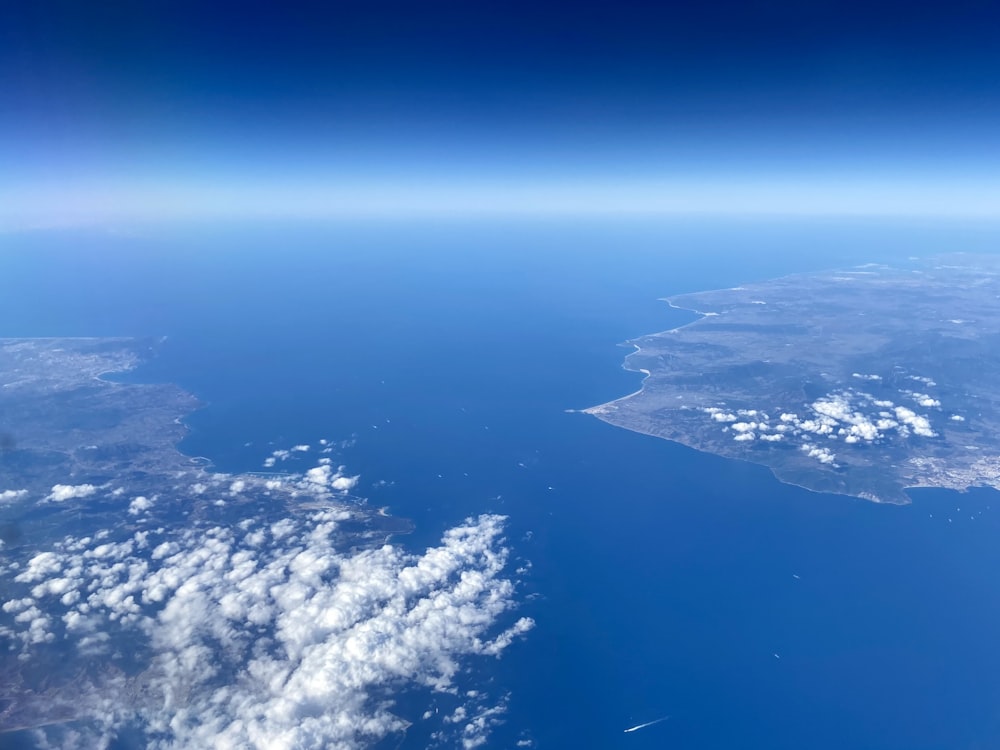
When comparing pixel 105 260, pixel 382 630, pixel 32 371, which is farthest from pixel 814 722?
pixel 105 260

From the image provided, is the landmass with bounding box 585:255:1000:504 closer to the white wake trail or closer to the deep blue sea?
the deep blue sea

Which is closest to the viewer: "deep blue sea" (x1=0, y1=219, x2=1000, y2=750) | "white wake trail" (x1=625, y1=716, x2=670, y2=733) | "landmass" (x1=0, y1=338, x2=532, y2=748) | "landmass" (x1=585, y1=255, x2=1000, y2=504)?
"landmass" (x1=0, y1=338, x2=532, y2=748)

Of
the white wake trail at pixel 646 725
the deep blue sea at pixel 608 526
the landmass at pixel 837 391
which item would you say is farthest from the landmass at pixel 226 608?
the landmass at pixel 837 391

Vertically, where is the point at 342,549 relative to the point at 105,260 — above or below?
below

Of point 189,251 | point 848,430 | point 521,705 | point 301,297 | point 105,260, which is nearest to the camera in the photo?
point 521,705

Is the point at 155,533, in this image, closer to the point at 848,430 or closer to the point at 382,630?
the point at 382,630

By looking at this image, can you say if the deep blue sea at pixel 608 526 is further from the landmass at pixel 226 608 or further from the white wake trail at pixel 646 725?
the landmass at pixel 226 608

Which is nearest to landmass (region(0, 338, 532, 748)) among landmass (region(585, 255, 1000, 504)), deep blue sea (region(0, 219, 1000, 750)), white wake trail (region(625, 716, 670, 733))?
deep blue sea (region(0, 219, 1000, 750))
